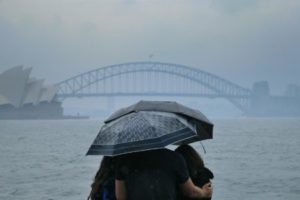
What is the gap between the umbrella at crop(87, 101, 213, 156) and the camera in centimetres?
255

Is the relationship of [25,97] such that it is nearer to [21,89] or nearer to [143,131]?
[21,89]

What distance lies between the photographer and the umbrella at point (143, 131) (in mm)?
2547

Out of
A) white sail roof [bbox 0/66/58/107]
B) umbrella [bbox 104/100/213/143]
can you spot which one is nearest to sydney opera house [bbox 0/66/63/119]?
white sail roof [bbox 0/66/58/107]

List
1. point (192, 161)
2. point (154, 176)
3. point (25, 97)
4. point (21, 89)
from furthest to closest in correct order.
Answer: point (25, 97)
point (21, 89)
point (192, 161)
point (154, 176)

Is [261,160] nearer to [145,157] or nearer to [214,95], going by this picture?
[145,157]

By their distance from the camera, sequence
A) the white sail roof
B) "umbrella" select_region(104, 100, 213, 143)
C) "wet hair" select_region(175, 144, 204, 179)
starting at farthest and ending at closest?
the white sail roof, "umbrella" select_region(104, 100, 213, 143), "wet hair" select_region(175, 144, 204, 179)

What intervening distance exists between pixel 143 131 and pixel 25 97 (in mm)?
75852

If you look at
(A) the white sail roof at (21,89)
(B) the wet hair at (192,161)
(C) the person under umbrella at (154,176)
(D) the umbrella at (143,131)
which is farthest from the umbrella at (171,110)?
(A) the white sail roof at (21,89)

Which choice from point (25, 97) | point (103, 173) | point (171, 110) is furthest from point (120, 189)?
point (25, 97)

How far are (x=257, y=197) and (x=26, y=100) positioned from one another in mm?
68959

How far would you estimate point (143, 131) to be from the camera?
260 centimetres

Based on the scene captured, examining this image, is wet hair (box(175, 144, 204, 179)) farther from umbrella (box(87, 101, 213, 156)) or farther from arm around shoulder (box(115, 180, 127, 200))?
arm around shoulder (box(115, 180, 127, 200))

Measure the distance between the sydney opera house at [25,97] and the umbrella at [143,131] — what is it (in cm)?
6553

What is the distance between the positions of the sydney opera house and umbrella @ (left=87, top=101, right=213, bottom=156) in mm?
65527
